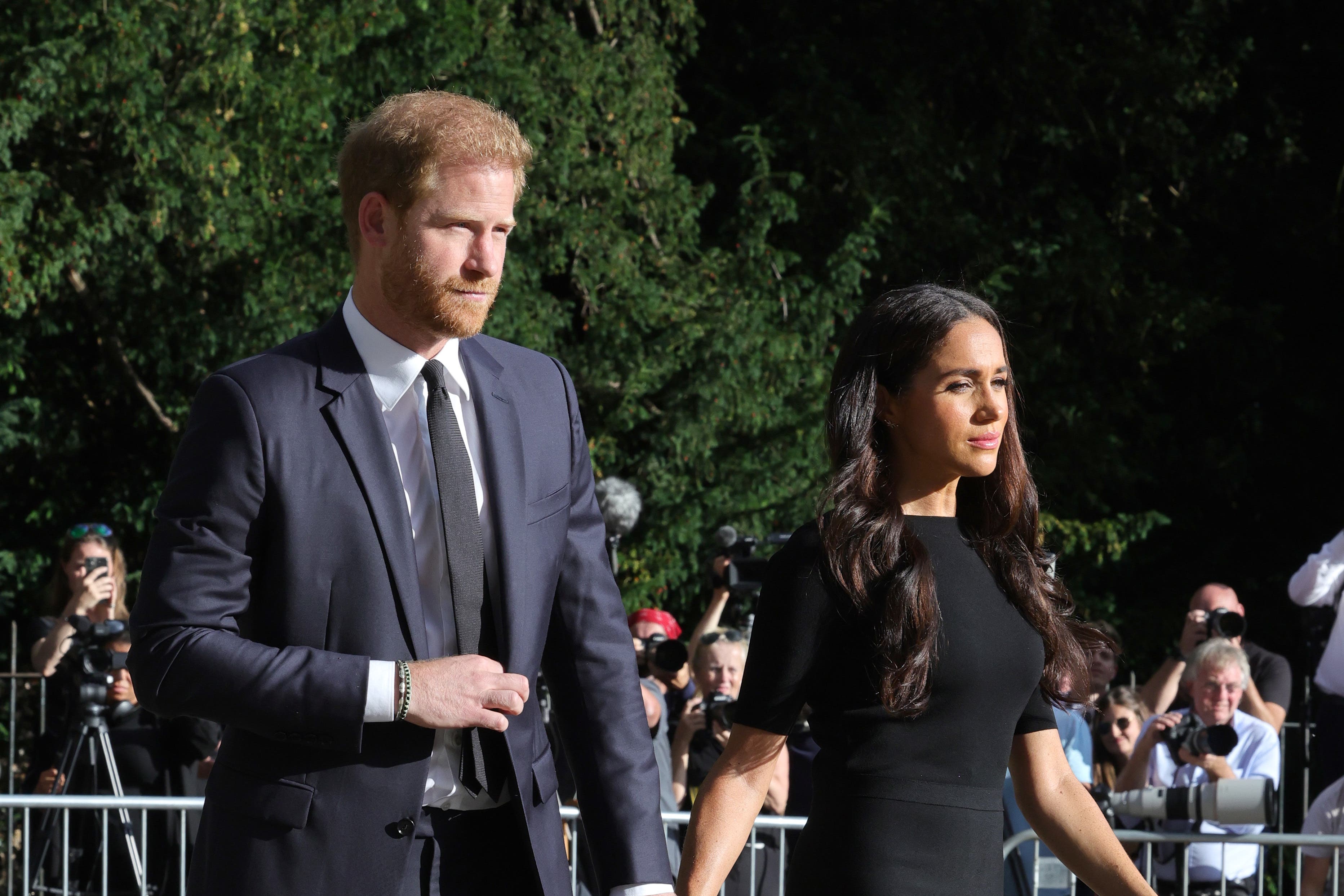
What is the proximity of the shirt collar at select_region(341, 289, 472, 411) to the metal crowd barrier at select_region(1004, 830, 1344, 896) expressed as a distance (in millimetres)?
2735

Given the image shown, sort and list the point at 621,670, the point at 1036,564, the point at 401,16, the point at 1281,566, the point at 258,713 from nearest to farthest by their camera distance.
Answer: the point at 258,713 → the point at 621,670 → the point at 1036,564 → the point at 401,16 → the point at 1281,566

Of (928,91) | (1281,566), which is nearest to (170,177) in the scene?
(928,91)

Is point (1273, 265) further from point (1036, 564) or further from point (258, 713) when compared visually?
point (258, 713)

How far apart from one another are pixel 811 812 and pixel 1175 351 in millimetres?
11885

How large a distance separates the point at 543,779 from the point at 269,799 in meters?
0.36

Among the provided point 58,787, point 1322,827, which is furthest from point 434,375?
point 1322,827

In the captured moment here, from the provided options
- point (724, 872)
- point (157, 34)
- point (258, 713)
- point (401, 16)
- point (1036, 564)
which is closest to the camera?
point (258, 713)

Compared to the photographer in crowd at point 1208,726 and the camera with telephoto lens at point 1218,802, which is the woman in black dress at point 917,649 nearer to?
the camera with telephoto lens at point 1218,802

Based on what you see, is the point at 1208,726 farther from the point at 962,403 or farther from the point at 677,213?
the point at 677,213

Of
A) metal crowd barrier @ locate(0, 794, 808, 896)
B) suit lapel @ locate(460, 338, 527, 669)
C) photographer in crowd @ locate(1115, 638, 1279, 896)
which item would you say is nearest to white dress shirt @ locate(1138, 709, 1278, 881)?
photographer in crowd @ locate(1115, 638, 1279, 896)

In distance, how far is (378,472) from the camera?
1985mm

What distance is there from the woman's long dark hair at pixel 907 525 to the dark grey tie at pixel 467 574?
700mm

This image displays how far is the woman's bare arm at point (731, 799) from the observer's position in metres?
2.52

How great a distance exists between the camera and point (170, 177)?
376 inches
